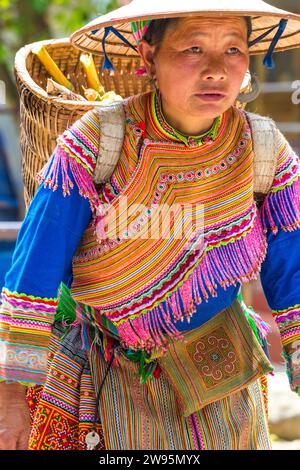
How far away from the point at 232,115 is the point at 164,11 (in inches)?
17.5

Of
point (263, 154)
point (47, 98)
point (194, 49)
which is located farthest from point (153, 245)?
point (47, 98)

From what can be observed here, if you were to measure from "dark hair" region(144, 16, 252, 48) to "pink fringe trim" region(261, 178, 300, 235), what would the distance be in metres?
0.48

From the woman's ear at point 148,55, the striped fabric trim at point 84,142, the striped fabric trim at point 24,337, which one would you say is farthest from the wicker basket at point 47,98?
the striped fabric trim at point 24,337

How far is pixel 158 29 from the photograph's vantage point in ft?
8.38

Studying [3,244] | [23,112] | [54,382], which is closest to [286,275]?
[54,382]

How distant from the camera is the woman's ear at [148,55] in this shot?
8.60ft

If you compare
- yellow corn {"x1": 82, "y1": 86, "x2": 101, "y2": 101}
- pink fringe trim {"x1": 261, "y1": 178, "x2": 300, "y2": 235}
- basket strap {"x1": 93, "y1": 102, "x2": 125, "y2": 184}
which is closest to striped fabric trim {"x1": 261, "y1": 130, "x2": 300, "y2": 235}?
pink fringe trim {"x1": 261, "y1": 178, "x2": 300, "y2": 235}

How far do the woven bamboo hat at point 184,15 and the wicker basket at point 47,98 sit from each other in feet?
0.51

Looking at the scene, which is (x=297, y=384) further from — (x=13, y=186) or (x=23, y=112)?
(x=13, y=186)

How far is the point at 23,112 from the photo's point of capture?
3.13 metres

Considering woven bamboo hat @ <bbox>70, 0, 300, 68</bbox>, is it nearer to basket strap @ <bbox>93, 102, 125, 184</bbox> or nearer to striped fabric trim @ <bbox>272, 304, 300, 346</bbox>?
basket strap @ <bbox>93, 102, 125, 184</bbox>

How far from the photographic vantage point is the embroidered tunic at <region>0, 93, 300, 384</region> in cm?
241

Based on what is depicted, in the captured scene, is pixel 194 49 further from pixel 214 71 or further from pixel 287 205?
pixel 287 205

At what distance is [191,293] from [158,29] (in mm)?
766
